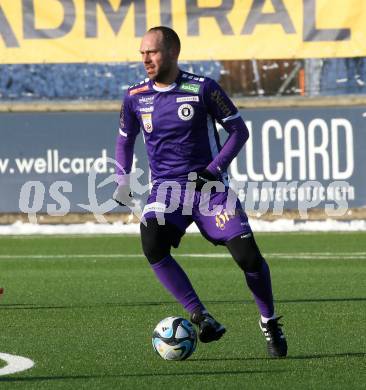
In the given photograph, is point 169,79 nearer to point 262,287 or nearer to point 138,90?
point 138,90

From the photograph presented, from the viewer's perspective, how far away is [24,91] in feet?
68.5

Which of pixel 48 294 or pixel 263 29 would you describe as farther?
pixel 263 29

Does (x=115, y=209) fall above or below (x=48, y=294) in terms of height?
below

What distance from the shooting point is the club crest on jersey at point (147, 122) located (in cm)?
817

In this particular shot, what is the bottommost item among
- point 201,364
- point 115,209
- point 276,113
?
point 115,209

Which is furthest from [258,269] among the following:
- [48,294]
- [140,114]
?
[48,294]

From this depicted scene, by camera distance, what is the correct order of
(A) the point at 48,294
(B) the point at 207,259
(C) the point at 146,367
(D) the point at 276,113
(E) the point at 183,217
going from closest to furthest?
(C) the point at 146,367 < (E) the point at 183,217 < (A) the point at 48,294 < (B) the point at 207,259 < (D) the point at 276,113

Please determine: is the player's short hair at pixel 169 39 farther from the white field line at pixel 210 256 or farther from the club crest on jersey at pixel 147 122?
the white field line at pixel 210 256

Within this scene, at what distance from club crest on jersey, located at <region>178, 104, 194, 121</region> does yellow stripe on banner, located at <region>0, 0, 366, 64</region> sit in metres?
12.0

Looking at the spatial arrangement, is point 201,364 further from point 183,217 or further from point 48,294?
point 48,294

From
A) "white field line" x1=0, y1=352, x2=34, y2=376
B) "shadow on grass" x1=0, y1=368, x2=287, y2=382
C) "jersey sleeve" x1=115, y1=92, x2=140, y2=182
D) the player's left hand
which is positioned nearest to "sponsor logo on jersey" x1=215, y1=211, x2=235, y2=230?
the player's left hand

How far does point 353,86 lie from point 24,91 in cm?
514

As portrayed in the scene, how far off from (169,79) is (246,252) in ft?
3.86

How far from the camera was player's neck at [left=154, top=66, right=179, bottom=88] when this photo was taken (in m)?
8.14
